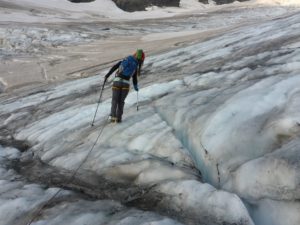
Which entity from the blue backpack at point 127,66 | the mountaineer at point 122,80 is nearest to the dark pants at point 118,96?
the mountaineer at point 122,80

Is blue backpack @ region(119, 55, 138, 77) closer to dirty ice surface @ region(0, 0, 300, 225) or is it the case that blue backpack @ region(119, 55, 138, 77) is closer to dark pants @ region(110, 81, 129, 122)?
dark pants @ region(110, 81, 129, 122)

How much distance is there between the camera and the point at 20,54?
2230 centimetres

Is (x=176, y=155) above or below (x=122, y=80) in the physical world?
below

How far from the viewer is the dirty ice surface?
4738mm

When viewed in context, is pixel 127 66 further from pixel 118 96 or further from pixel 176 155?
pixel 176 155

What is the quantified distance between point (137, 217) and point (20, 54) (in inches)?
747

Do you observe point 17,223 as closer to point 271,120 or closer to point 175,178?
point 175,178

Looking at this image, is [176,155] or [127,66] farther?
[127,66]

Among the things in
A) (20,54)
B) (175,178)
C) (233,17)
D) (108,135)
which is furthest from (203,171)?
(233,17)

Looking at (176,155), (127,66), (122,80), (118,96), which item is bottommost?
(176,155)

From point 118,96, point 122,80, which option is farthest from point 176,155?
point 122,80

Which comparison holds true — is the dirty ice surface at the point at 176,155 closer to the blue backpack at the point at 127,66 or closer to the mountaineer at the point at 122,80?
the mountaineer at the point at 122,80

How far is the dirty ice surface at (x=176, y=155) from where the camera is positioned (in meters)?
4.74

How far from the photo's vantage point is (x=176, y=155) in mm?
6055
